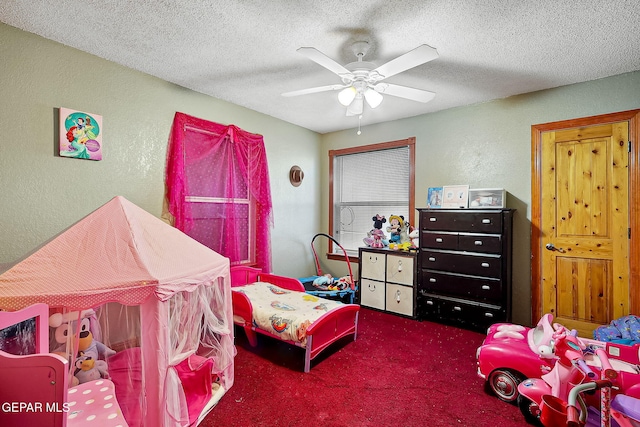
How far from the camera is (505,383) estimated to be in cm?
222

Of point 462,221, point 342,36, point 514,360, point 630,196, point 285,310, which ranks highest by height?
point 342,36

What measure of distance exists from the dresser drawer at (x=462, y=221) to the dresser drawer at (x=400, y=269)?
1.63ft

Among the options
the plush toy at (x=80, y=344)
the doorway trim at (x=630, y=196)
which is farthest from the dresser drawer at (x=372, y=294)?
the plush toy at (x=80, y=344)

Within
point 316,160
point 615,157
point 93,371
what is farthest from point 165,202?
point 615,157

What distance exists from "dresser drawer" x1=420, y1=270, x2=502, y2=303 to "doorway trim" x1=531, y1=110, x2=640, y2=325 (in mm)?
Result: 574

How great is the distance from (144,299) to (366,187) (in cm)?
390

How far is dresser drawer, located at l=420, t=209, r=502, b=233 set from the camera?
3.38 metres

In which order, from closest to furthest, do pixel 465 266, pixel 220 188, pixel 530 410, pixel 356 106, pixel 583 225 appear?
pixel 530 410 → pixel 356 106 → pixel 583 225 → pixel 465 266 → pixel 220 188

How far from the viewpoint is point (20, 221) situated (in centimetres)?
241

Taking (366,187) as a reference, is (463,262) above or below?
below

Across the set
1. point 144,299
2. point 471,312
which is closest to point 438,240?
point 471,312

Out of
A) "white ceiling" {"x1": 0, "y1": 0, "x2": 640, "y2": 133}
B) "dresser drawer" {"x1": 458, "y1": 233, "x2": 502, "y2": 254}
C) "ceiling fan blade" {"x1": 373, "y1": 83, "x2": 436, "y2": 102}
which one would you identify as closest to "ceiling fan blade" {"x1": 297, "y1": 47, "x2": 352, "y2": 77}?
"white ceiling" {"x1": 0, "y1": 0, "x2": 640, "y2": 133}

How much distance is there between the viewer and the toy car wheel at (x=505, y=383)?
2.19 metres

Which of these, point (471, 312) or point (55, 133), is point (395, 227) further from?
point (55, 133)
